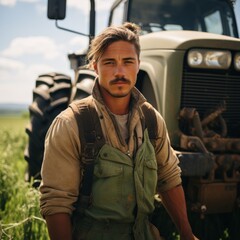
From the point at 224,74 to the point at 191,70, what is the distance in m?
0.30

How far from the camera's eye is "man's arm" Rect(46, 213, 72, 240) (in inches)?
61.7

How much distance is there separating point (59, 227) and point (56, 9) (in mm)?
2204

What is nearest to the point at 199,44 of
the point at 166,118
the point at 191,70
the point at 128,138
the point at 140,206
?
the point at 191,70

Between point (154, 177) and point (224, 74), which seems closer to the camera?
point (154, 177)

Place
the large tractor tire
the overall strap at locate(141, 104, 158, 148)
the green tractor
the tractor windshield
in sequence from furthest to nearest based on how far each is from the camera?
the large tractor tire → the tractor windshield → the green tractor → the overall strap at locate(141, 104, 158, 148)

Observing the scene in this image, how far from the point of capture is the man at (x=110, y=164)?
162cm

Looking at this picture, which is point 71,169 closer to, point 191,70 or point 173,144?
point 173,144

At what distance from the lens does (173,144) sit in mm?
2709

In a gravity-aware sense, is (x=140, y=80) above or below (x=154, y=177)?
above

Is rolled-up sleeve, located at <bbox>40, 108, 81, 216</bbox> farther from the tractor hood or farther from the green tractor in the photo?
the tractor hood

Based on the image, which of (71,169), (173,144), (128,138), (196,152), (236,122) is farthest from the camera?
(236,122)

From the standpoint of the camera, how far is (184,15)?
149 inches

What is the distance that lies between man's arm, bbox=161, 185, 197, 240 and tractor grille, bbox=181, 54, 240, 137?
3.13 feet

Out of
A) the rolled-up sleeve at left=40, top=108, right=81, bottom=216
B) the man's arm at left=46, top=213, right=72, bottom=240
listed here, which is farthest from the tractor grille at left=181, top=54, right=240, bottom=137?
the man's arm at left=46, top=213, right=72, bottom=240
